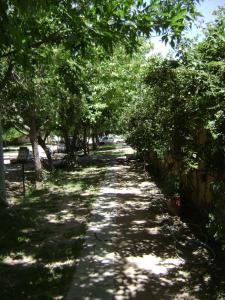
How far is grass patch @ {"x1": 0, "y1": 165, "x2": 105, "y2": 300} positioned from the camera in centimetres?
638

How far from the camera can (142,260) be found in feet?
24.2

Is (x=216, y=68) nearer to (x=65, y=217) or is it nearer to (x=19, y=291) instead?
(x=19, y=291)

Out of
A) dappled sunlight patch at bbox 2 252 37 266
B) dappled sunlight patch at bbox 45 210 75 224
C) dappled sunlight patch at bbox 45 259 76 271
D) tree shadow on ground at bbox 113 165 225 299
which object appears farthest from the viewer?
dappled sunlight patch at bbox 45 210 75 224

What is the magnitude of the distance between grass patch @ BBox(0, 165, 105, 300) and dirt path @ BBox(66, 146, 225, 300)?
0.29 meters

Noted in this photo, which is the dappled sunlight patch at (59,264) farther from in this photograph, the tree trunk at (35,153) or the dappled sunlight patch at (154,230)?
the tree trunk at (35,153)

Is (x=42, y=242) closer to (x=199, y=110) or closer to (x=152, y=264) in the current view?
(x=152, y=264)

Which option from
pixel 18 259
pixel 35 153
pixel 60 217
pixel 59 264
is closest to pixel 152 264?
pixel 59 264

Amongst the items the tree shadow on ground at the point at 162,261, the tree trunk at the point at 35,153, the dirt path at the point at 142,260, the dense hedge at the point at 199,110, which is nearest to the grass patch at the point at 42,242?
the dirt path at the point at 142,260

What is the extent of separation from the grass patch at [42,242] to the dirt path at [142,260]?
0.29 meters

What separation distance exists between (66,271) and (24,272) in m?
0.67

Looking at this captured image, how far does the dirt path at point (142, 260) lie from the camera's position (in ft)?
19.9

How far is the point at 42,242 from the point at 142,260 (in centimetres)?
237

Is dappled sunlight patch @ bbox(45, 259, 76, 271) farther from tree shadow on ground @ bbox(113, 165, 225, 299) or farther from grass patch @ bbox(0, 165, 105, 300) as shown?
tree shadow on ground @ bbox(113, 165, 225, 299)

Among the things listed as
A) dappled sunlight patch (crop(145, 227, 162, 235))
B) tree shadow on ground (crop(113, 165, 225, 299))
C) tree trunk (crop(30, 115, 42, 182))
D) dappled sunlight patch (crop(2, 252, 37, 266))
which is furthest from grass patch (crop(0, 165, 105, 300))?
tree trunk (crop(30, 115, 42, 182))
